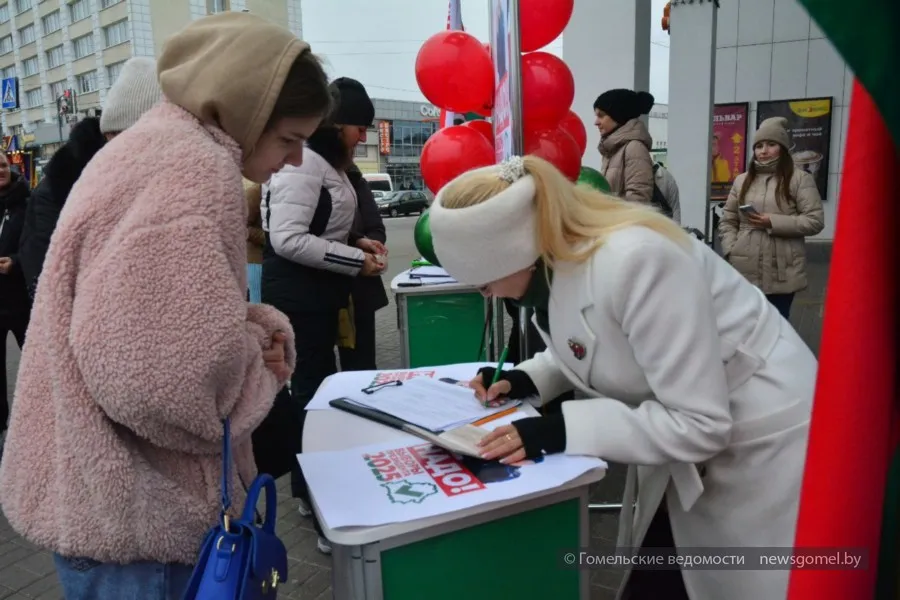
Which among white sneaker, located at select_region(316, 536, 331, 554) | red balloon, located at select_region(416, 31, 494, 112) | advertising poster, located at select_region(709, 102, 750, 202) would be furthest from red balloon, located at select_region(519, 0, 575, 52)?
advertising poster, located at select_region(709, 102, 750, 202)

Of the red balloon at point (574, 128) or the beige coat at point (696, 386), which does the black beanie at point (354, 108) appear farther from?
the beige coat at point (696, 386)

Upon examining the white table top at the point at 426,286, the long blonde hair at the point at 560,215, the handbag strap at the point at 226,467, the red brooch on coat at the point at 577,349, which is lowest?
the white table top at the point at 426,286

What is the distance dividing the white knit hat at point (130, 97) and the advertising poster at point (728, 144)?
Result: 27.5ft

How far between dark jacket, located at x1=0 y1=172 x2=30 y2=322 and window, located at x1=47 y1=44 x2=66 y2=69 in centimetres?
4421

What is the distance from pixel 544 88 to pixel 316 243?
1271 mm

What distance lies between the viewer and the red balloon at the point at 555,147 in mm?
3082

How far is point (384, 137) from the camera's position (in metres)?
46.2

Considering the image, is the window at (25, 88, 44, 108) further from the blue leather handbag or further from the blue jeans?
the blue leather handbag

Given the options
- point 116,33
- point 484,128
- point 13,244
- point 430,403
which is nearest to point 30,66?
point 116,33

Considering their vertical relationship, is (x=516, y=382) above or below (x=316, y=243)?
below

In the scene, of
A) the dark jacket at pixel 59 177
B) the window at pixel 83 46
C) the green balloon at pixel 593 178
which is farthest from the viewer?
the window at pixel 83 46

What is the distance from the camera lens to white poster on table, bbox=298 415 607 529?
1.15 metres

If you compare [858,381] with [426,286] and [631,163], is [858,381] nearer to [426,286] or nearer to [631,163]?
[426,286]

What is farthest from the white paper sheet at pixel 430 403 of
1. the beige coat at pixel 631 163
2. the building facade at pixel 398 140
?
the building facade at pixel 398 140
